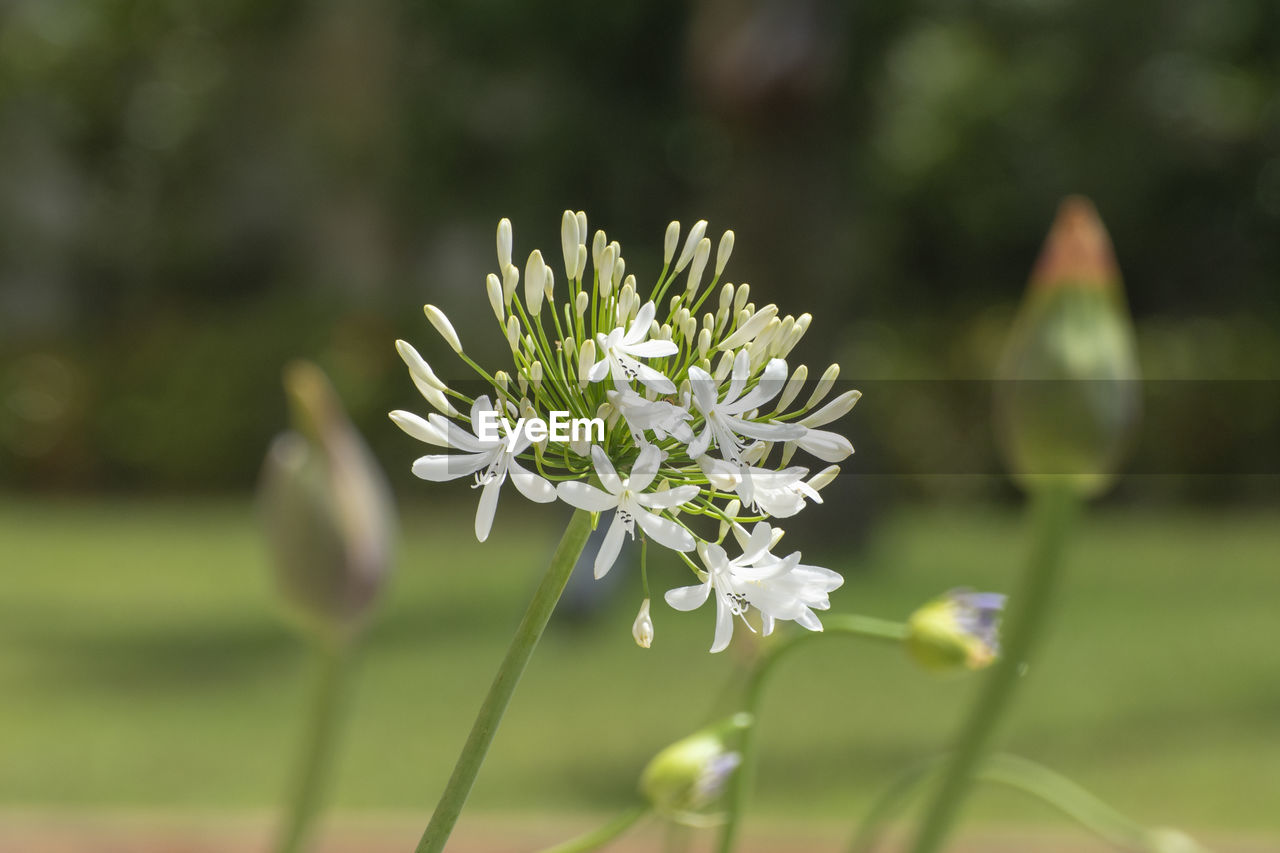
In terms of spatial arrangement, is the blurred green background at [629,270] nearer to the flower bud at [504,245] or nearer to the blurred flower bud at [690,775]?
the blurred flower bud at [690,775]

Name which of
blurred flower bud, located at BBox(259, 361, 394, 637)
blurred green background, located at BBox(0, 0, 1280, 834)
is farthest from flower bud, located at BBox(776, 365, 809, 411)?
blurred green background, located at BBox(0, 0, 1280, 834)

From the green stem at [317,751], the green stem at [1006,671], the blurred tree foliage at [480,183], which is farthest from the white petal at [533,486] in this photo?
the blurred tree foliage at [480,183]

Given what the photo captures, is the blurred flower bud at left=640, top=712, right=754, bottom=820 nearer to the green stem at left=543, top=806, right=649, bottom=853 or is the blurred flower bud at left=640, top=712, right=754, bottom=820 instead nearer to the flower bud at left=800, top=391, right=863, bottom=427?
the green stem at left=543, top=806, right=649, bottom=853

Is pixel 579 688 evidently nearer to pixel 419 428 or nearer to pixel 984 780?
pixel 984 780

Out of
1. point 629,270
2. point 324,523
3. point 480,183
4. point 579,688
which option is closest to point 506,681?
point 324,523

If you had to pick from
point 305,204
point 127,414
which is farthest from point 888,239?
point 127,414

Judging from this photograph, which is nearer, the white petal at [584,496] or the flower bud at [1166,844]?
the white petal at [584,496]
